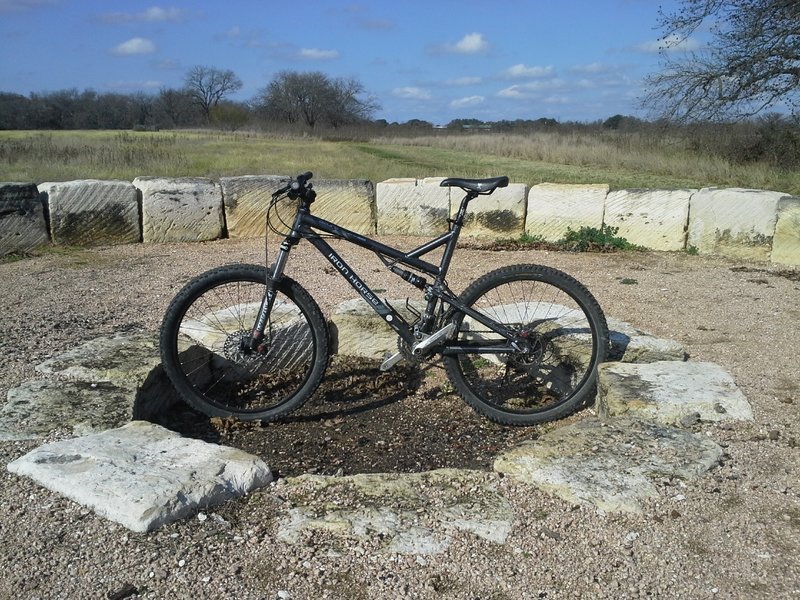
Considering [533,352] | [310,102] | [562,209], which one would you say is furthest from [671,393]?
[310,102]

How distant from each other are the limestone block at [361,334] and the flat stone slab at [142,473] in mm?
1729

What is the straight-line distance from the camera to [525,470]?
2.90m

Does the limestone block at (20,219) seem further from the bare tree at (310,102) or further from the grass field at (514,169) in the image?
the bare tree at (310,102)

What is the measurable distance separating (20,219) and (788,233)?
781 centimetres

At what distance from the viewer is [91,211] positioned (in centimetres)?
770

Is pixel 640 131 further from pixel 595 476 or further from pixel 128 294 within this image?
pixel 595 476

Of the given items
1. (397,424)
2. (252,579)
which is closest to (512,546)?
(252,579)

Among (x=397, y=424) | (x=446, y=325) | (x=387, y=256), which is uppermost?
(x=387, y=256)

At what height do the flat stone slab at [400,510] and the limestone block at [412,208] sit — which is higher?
the limestone block at [412,208]

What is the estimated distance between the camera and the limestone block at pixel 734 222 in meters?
7.27

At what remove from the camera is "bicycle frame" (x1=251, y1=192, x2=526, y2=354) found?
12.1ft

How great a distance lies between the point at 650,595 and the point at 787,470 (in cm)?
109

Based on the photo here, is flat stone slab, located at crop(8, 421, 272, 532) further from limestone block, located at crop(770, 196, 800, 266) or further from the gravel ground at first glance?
limestone block, located at crop(770, 196, 800, 266)

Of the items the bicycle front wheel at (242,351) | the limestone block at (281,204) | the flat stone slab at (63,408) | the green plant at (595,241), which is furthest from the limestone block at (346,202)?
the flat stone slab at (63,408)
